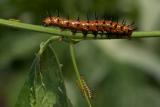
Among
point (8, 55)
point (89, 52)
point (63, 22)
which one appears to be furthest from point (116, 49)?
point (63, 22)

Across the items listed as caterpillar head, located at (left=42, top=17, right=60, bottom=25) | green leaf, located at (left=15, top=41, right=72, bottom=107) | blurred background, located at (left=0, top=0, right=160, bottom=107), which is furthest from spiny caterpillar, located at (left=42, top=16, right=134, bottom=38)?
blurred background, located at (left=0, top=0, right=160, bottom=107)

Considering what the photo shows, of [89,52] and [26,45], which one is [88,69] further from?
[26,45]

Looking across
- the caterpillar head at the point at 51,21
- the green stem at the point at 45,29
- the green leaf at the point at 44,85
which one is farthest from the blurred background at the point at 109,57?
the green stem at the point at 45,29

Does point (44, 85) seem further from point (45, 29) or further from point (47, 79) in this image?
point (45, 29)

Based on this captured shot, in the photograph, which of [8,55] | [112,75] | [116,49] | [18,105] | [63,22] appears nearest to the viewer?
[18,105]

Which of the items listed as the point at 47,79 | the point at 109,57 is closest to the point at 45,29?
the point at 47,79

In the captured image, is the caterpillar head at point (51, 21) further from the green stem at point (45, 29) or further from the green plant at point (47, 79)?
the green stem at point (45, 29)
